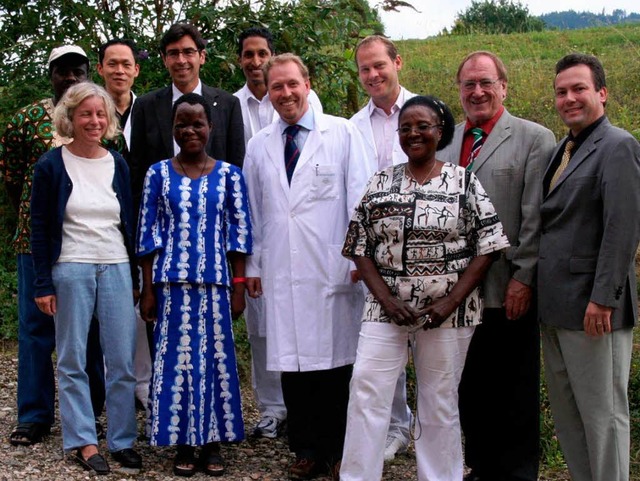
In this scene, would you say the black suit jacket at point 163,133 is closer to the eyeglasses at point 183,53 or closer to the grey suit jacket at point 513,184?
the eyeglasses at point 183,53

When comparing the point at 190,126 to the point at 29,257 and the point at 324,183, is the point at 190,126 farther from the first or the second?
the point at 29,257

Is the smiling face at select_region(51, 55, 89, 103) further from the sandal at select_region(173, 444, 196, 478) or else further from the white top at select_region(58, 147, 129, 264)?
the sandal at select_region(173, 444, 196, 478)

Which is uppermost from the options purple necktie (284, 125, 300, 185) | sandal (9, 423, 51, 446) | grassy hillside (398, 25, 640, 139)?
grassy hillside (398, 25, 640, 139)

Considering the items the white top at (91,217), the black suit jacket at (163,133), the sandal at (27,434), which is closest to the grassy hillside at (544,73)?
the black suit jacket at (163,133)

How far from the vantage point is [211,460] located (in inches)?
191

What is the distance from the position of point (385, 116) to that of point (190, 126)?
48.4 inches

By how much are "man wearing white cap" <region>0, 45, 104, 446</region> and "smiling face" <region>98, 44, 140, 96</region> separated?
1.31 feet

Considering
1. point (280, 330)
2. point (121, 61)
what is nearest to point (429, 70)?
point (121, 61)

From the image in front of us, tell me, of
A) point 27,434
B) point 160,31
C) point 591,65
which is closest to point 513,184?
point 591,65

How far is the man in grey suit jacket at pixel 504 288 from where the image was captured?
14.3ft

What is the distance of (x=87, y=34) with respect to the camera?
741cm

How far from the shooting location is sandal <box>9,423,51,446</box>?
509cm

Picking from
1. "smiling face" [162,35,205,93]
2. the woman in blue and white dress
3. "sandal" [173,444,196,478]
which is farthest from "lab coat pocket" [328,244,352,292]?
"smiling face" [162,35,205,93]

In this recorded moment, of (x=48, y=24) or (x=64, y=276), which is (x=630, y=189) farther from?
(x=48, y=24)
